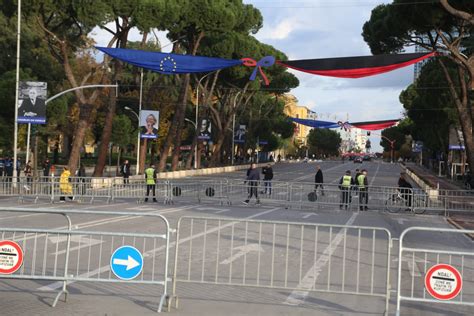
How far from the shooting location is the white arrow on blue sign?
8.02 m

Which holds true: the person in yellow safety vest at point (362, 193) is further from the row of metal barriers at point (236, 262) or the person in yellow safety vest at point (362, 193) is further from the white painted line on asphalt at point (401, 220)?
the row of metal barriers at point (236, 262)

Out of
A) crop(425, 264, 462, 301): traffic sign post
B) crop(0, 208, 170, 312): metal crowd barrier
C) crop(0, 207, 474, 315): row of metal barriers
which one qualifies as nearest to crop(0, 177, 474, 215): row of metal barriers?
crop(0, 207, 474, 315): row of metal barriers

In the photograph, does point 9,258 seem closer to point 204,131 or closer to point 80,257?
point 80,257

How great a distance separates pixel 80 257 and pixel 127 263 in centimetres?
321

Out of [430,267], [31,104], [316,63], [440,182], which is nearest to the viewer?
[430,267]

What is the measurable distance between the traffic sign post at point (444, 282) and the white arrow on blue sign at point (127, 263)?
340cm

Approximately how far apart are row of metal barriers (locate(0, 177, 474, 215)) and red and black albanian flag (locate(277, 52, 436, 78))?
15.1ft

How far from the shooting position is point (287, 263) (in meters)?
10.3

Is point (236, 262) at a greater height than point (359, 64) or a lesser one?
lesser

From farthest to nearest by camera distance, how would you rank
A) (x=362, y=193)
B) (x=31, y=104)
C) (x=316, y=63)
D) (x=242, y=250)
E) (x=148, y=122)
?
(x=148, y=122) < (x=31, y=104) < (x=362, y=193) < (x=316, y=63) < (x=242, y=250)

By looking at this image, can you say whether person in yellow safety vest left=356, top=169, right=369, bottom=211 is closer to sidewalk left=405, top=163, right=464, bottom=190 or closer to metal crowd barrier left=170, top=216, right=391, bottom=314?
metal crowd barrier left=170, top=216, right=391, bottom=314

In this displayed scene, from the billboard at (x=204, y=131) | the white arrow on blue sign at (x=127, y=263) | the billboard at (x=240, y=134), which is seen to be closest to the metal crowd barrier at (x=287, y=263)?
the white arrow on blue sign at (x=127, y=263)

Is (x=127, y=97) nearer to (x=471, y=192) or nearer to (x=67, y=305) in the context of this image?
(x=471, y=192)

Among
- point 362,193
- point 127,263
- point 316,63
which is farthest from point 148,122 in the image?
point 127,263
